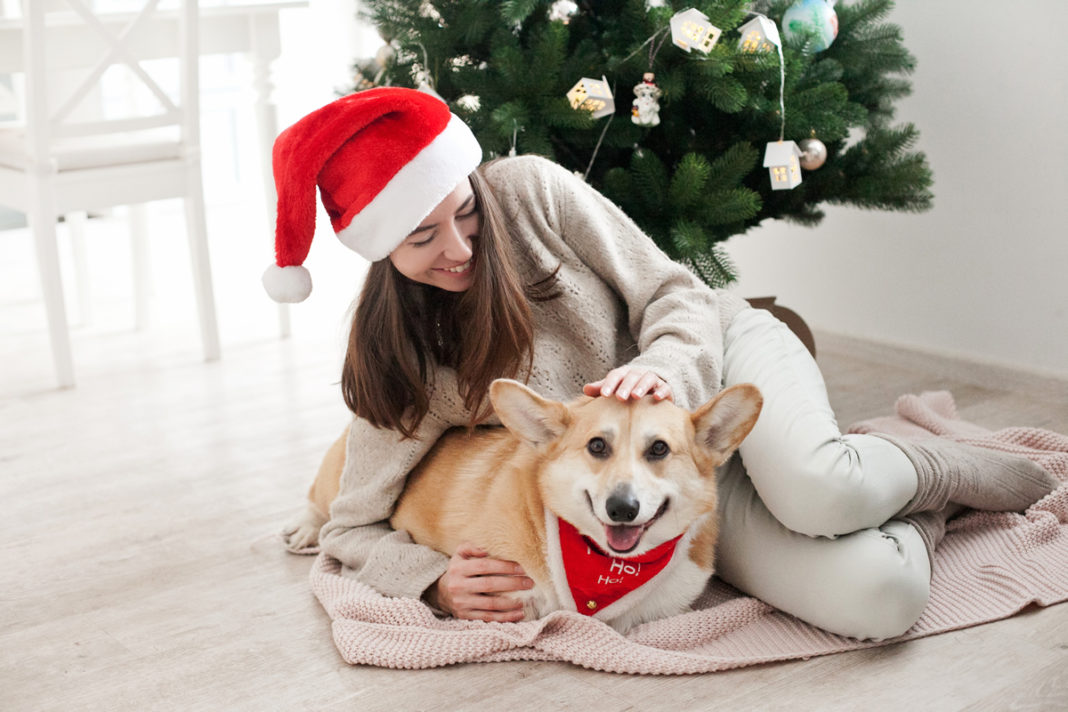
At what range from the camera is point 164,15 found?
278 centimetres

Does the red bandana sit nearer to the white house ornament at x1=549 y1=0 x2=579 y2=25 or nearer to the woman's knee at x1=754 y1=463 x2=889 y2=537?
the woman's knee at x1=754 y1=463 x2=889 y2=537

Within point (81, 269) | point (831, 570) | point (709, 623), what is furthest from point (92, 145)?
point (831, 570)

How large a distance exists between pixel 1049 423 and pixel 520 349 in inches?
49.6

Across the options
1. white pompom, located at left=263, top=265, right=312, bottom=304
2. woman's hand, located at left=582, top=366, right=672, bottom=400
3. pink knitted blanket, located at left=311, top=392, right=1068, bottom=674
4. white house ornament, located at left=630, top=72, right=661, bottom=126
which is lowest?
pink knitted blanket, located at left=311, top=392, right=1068, bottom=674

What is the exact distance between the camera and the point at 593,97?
185 cm

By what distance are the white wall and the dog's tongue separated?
147 centimetres

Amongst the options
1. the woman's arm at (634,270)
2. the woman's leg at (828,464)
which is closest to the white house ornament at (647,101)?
the woman's arm at (634,270)

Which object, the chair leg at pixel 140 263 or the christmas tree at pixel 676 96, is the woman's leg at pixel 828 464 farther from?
the chair leg at pixel 140 263

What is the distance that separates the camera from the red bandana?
1.36m

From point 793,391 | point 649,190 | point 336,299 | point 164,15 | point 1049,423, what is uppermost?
point 164,15

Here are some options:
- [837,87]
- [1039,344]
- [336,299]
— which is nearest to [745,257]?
[1039,344]

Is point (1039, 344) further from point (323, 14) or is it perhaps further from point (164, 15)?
point (323, 14)

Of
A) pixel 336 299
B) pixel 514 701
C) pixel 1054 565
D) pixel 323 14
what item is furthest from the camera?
pixel 323 14

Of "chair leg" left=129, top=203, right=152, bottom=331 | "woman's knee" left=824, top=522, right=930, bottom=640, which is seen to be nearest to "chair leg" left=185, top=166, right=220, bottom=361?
"chair leg" left=129, top=203, right=152, bottom=331
